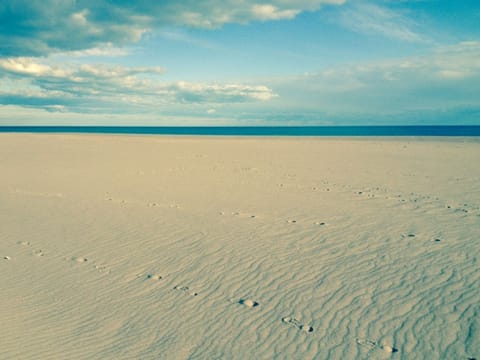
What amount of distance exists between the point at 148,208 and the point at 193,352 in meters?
6.99

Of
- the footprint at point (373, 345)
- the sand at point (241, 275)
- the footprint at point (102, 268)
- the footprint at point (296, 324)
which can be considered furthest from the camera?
the footprint at point (102, 268)

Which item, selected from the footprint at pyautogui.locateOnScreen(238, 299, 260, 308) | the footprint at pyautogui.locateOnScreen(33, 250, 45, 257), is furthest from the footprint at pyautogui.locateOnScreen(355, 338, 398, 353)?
the footprint at pyautogui.locateOnScreen(33, 250, 45, 257)

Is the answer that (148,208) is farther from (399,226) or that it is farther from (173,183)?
(399,226)

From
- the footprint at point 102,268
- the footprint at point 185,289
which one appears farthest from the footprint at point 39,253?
the footprint at point 185,289

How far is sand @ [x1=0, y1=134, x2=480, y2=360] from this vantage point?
15.6 ft

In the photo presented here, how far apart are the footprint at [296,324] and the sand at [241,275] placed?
0.09ft

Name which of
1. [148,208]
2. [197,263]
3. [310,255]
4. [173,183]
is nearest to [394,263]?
[310,255]

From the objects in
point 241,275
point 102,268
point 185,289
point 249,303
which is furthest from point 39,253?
point 249,303

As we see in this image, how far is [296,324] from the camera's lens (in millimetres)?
5105

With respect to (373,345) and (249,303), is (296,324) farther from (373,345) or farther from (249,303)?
(373,345)

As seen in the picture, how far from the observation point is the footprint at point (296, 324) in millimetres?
4980

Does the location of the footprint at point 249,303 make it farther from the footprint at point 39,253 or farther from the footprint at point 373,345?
the footprint at point 39,253

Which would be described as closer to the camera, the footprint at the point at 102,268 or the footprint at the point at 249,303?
the footprint at the point at 249,303

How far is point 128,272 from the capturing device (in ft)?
22.3
